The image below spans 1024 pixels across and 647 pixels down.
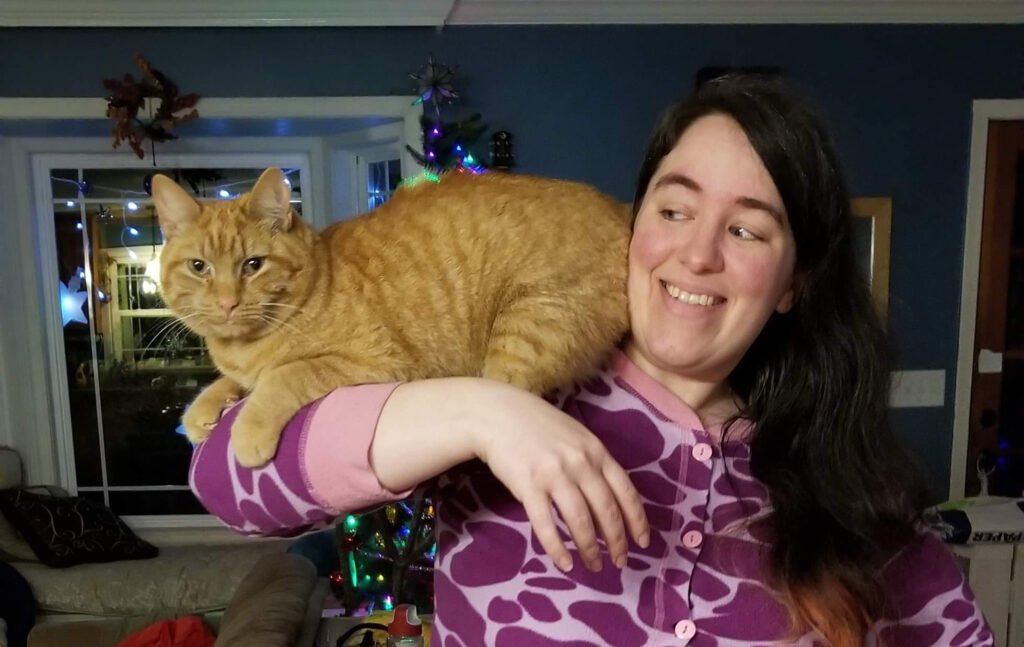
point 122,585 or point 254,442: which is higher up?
point 254,442

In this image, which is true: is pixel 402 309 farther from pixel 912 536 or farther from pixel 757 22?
pixel 757 22

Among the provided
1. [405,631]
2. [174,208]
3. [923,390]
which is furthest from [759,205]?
[923,390]

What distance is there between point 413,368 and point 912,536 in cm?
66

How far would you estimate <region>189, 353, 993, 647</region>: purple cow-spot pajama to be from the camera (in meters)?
0.70

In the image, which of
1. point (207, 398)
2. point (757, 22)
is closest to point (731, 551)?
point (207, 398)

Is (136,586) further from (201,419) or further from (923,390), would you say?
(923,390)

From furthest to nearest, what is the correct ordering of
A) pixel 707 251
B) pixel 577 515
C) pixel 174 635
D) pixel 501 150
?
1. pixel 501 150
2. pixel 174 635
3. pixel 707 251
4. pixel 577 515

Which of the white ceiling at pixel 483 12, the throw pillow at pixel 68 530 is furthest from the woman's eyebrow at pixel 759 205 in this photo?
the throw pillow at pixel 68 530

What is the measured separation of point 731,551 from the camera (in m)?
0.85

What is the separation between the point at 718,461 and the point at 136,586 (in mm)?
3374

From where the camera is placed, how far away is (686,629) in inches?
31.1

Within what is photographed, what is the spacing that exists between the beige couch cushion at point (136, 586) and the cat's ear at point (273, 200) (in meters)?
2.92

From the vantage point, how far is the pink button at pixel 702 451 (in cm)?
87

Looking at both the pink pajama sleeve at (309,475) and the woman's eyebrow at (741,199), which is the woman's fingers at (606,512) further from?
the woman's eyebrow at (741,199)
